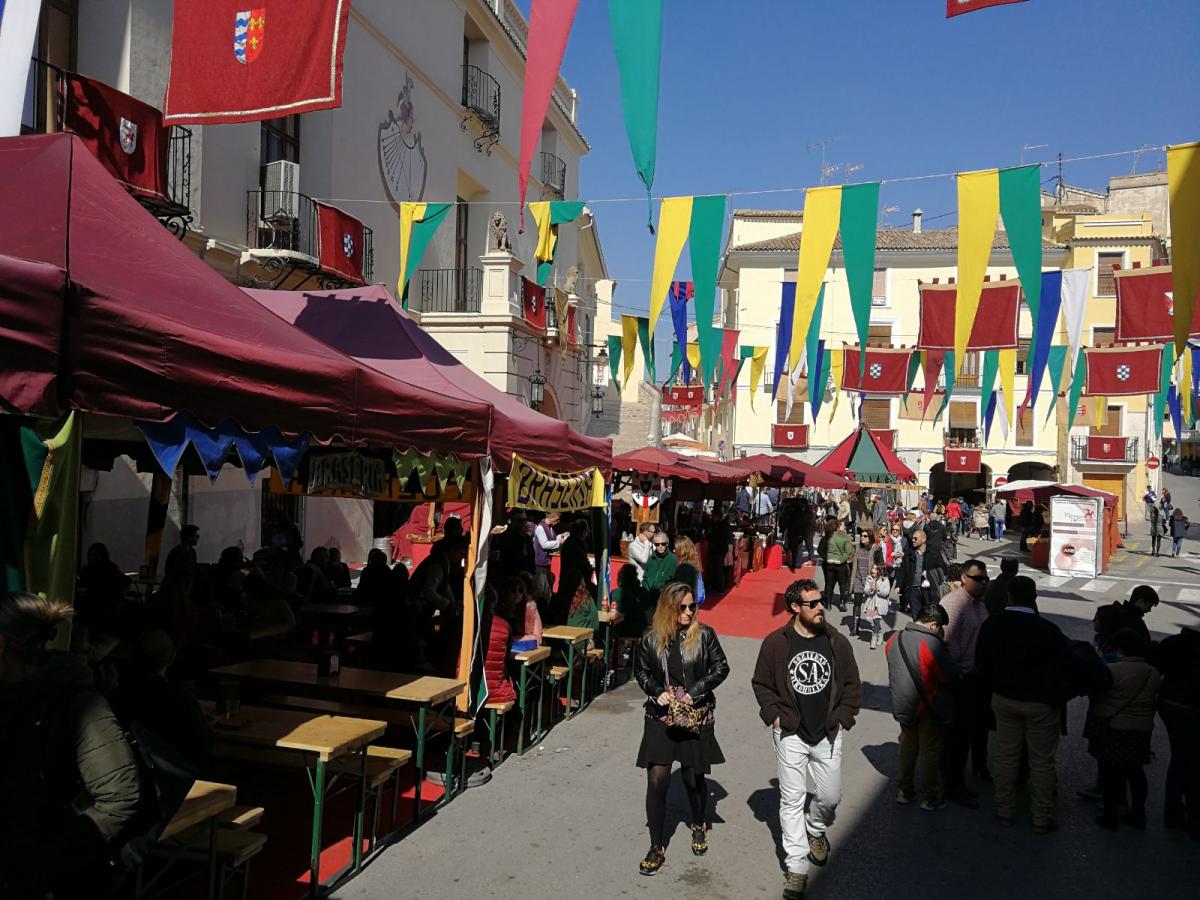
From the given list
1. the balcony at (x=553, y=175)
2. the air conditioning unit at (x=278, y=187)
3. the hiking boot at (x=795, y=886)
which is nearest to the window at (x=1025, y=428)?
the balcony at (x=553, y=175)

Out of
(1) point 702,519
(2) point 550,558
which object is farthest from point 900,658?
(1) point 702,519

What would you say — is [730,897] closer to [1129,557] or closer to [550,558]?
[550,558]

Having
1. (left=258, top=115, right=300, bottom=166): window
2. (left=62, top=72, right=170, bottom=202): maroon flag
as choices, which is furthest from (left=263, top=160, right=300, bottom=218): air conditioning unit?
(left=62, top=72, right=170, bottom=202): maroon flag

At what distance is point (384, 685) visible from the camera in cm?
614

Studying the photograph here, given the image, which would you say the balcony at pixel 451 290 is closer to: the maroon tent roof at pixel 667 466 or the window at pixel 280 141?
the window at pixel 280 141

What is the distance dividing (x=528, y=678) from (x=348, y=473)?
2.30 m

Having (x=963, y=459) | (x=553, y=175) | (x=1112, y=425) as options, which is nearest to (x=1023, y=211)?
(x=553, y=175)

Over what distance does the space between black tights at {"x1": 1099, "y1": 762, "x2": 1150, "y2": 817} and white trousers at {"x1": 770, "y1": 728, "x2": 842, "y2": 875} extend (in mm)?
2431

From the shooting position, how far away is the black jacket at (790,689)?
5.04 m

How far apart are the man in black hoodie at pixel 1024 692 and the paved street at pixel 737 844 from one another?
0.27 meters

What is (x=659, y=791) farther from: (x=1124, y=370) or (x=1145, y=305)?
(x=1124, y=370)

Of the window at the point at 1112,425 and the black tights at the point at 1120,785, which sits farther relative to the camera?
the window at the point at 1112,425

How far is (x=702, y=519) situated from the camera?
68.0 ft

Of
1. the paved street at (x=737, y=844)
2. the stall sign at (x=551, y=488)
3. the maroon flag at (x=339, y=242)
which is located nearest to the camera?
the paved street at (x=737, y=844)
